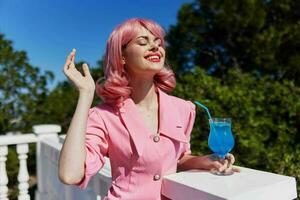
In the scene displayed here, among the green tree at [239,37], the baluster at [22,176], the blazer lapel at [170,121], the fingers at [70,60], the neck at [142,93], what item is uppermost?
the green tree at [239,37]

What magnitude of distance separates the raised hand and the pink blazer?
0.46ft

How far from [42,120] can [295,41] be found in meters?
5.32

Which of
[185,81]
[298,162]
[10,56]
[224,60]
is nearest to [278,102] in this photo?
[185,81]

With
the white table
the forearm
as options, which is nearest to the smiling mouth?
the forearm

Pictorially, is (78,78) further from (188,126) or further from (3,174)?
(3,174)

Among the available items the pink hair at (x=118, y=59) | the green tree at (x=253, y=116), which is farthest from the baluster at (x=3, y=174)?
the green tree at (x=253, y=116)

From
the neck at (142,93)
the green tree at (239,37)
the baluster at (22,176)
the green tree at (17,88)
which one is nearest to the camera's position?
the neck at (142,93)

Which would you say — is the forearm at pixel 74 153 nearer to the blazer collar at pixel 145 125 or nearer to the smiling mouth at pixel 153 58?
the blazer collar at pixel 145 125

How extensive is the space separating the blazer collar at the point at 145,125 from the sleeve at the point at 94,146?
100 millimetres

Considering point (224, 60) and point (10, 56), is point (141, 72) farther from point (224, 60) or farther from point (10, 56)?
point (224, 60)

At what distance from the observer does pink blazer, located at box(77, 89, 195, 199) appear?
1263mm

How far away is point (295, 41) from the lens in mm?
6785

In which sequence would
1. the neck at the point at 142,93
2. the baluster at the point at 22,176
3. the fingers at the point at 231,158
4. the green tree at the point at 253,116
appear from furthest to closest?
the green tree at the point at 253,116
the baluster at the point at 22,176
the neck at the point at 142,93
the fingers at the point at 231,158

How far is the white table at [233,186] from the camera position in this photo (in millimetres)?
950
